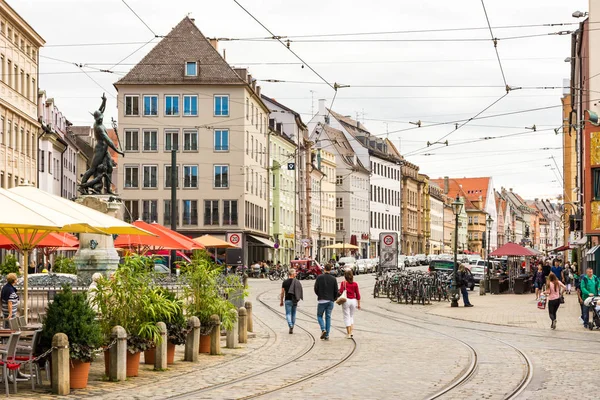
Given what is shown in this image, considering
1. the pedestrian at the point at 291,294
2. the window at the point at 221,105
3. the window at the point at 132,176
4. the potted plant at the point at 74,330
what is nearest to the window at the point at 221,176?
the window at the point at 221,105

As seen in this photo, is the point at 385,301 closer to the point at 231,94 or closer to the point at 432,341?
the point at 432,341

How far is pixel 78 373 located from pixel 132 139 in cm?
7141

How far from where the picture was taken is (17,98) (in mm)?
65625

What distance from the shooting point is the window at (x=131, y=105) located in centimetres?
8531

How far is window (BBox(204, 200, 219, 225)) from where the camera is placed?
8612 cm

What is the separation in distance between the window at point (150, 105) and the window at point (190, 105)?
7.28 feet

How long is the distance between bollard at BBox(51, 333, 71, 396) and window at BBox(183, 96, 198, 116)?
71123 mm

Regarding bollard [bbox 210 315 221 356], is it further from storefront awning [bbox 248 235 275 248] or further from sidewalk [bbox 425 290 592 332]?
storefront awning [bbox 248 235 275 248]

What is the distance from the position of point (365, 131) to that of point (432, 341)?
395 ft

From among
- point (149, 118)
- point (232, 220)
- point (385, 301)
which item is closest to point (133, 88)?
point (149, 118)

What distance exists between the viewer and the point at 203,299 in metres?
21.0

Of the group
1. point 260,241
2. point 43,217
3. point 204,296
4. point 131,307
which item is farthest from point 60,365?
point 260,241

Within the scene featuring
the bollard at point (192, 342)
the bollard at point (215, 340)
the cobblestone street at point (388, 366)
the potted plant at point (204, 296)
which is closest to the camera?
the cobblestone street at point (388, 366)

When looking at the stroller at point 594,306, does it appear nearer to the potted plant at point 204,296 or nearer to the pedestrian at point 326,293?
the pedestrian at point 326,293
